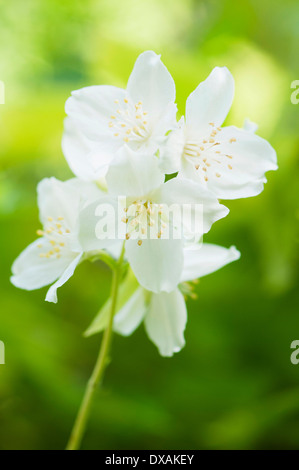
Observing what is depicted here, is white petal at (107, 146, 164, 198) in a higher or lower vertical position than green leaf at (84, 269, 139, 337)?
higher

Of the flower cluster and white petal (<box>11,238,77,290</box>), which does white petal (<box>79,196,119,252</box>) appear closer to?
the flower cluster

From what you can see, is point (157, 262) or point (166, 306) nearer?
point (157, 262)

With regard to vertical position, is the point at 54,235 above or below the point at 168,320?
above

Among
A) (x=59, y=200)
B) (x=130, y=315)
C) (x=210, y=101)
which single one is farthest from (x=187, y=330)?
(x=210, y=101)

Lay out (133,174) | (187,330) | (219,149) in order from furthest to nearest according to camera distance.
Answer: (187,330), (219,149), (133,174)

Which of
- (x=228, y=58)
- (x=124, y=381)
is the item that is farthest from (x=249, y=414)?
(x=228, y=58)

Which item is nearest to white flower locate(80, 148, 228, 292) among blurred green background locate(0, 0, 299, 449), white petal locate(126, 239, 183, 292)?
white petal locate(126, 239, 183, 292)

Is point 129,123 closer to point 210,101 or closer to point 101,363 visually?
point 210,101

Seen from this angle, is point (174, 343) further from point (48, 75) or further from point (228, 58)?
point (48, 75)
